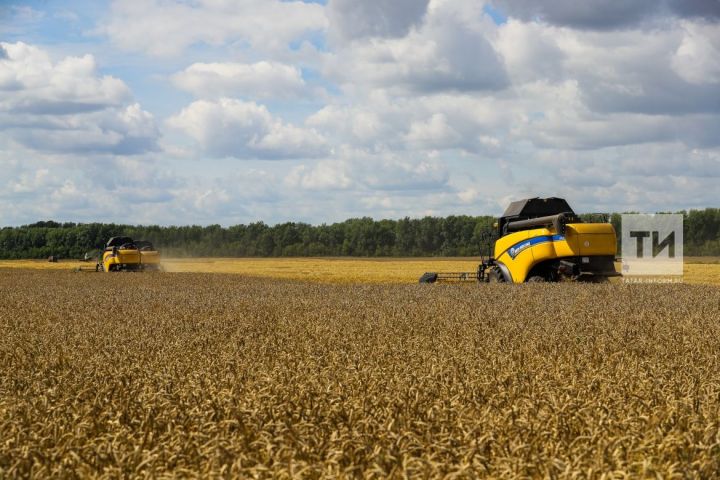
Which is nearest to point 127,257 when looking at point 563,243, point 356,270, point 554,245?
point 356,270

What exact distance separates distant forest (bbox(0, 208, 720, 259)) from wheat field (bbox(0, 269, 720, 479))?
8168 centimetres

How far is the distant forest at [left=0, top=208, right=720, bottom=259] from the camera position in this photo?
328 ft

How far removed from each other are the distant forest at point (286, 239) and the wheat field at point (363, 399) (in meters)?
81.7

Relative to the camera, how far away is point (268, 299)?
18.5 m

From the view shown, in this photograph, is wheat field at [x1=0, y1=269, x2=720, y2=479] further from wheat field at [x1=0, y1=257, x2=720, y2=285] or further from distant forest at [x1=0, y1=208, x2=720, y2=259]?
distant forest at [x1=0, y1=208, x2=720, y2=259]

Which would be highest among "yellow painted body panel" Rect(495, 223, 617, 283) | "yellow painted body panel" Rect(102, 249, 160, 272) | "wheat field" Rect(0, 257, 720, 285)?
"yellow painted body panel" Rect(495, 223, 617, 283)

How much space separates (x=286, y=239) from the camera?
104375 millimetres

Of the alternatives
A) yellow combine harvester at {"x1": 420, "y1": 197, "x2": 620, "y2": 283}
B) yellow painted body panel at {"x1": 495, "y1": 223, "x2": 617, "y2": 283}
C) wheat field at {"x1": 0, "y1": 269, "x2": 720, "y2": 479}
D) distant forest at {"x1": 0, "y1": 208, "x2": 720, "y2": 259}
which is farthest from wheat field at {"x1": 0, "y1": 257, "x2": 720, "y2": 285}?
distant forest at {"x1": 0, "y1": 208, "x2": 720, "y2": 259}

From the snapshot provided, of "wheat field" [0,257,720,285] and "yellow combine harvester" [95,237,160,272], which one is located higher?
"yellow combine harvester" [95,237,160,272]

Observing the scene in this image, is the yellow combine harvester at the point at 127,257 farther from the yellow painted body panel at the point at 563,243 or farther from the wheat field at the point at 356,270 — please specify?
the yellow painted body panel at the point at 563,243

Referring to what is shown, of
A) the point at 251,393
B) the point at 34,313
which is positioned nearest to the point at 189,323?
the point at 34,313

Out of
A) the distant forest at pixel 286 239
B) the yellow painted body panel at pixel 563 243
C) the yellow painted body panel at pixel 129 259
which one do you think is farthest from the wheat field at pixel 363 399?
the distant forest at pixel 286 239

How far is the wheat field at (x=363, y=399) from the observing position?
4.81 metres

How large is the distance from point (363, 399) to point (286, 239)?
3887 inches
